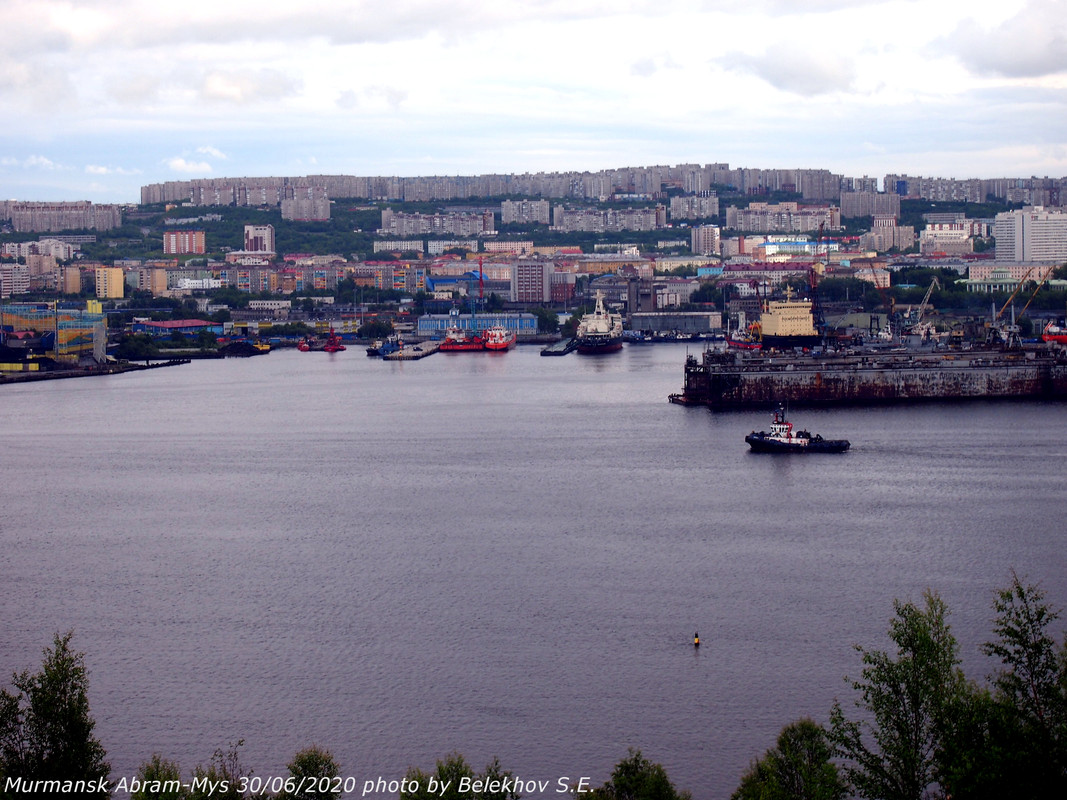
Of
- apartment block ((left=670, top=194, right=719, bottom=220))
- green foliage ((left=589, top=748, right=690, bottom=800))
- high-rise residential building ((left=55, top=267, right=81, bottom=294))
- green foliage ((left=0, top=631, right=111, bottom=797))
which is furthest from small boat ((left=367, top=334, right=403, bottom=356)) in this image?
apartment block ((left=670, top=194, right=719, bottom=220))

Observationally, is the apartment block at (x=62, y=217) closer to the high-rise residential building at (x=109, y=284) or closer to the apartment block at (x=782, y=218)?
the high-rise residential building at (x=109, y=284)

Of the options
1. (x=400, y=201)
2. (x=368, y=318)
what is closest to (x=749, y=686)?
(x=368, y=318)

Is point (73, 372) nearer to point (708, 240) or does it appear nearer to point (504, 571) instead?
point (504, 571)

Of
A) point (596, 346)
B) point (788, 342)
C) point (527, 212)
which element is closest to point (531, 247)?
point (527, 212)

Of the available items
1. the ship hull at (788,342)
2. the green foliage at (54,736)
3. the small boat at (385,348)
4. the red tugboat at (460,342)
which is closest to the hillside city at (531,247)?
the red tugboat at (460,342)

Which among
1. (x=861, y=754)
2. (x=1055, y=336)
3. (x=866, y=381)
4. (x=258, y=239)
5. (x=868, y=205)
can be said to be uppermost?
(x=868, y=205)

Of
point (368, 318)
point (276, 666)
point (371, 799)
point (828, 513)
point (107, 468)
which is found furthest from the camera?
point (368, 318)

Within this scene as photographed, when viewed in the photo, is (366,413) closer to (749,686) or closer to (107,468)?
(107,468)
